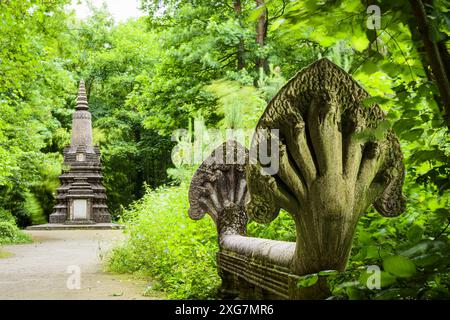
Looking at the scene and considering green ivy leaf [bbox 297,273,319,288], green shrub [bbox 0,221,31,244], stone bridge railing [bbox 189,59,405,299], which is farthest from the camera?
green shrub [bbox 0,221,31,244]

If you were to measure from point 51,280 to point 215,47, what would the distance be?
8683mm

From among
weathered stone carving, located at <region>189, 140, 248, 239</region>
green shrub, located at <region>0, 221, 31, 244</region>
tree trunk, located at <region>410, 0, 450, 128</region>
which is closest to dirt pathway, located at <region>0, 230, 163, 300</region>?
weathered stone carving, located at <region>189, 140, 248, 239</region>

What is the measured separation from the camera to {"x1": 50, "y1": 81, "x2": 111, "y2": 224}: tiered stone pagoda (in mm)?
28078

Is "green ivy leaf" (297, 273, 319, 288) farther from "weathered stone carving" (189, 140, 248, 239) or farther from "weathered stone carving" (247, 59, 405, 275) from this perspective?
"weathered stone carving" (189, 140, 248, 239)

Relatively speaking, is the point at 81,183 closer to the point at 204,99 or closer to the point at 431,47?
the point at 204,99

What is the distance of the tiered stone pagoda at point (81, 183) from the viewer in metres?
28.1

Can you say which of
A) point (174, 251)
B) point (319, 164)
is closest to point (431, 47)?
point (319, 164)

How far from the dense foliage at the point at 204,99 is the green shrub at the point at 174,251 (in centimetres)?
3

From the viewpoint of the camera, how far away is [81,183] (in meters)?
29.0

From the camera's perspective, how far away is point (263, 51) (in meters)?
13.4

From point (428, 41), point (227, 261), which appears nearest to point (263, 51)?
point (227, 261)

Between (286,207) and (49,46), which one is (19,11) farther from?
(286,207)

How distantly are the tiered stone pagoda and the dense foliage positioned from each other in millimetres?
1721

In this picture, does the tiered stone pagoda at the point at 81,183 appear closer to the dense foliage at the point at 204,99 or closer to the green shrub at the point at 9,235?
the dense foliage at the point at 204,99
